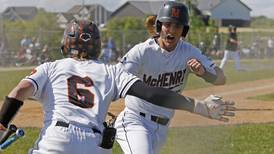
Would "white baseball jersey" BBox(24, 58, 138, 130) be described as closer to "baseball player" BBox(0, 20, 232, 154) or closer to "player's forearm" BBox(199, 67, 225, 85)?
"baseball player" BBox(0, 20, 232, 154)

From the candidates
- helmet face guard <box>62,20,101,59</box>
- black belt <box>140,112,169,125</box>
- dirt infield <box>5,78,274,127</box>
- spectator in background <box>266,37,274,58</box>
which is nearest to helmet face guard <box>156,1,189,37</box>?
black belt <box>140,112,169,125</box>

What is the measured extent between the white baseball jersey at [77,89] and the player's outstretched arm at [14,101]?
0.17ft

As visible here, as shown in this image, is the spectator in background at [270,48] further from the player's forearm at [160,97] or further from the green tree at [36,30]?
the player's forearm at [160,97]

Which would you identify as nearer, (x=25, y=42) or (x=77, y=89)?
(x=77, y=89)

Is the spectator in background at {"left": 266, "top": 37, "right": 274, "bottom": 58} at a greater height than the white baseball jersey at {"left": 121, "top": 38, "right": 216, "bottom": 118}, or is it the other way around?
the white baseball jersey at {"left": 121, "top": 38, "right": 216, "bottom": 118}

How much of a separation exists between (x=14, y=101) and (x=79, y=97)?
0.36 m

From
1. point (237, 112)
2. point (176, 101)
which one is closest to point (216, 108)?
point (176, 101)

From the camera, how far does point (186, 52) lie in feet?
19.0

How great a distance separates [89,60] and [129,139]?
1338 millimetres

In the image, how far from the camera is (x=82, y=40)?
13.4 feet

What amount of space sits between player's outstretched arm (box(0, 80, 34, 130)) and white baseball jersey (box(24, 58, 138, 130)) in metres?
0.05

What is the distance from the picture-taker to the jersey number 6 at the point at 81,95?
3.96 m

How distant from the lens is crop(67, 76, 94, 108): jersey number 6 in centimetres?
396

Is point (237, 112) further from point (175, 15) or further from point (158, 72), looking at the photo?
point (175, 15)
